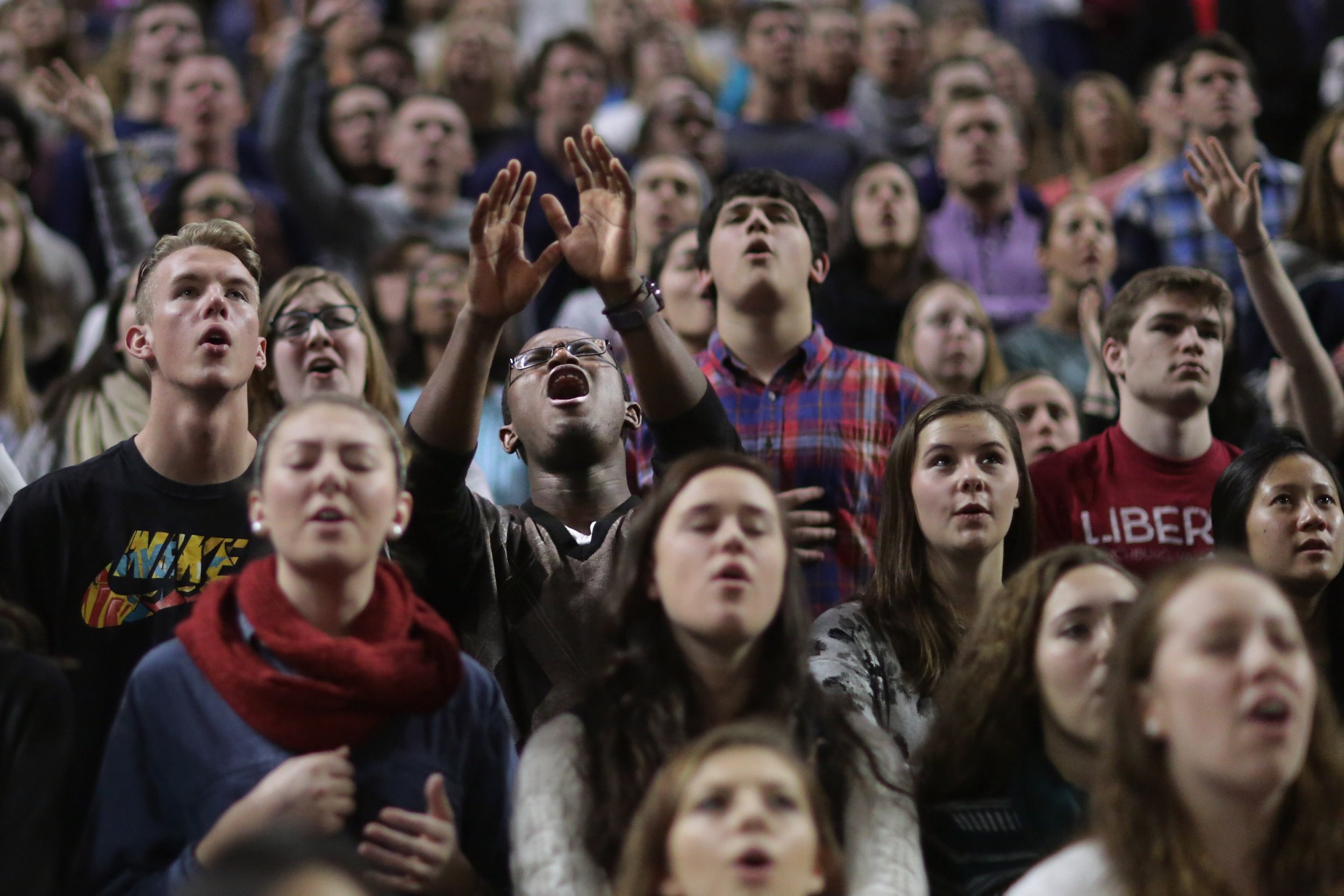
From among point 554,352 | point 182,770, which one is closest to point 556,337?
point 554,352

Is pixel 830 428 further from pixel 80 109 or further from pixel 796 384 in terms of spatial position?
pixel 80 109

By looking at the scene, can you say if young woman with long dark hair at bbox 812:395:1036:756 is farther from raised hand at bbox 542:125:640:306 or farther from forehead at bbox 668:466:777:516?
raised hand at bbox 542:125:640:306

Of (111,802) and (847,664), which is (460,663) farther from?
(847,664)

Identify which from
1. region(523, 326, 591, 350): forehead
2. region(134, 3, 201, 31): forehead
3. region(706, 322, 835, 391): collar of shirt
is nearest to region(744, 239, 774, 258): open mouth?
region(706, 322, 835, 391): collar of shirt

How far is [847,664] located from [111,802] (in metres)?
1.48

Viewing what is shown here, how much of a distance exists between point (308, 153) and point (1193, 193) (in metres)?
3.38

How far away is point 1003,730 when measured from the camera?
10.5 ft

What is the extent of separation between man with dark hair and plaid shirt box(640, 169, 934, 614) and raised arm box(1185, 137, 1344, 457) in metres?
0.90

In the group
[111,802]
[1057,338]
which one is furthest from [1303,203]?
[111,802]

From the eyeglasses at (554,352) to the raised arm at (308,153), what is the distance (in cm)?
274

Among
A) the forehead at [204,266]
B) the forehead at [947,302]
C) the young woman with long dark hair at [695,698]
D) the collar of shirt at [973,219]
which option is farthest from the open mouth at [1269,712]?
the collar of shirt at [973,219]

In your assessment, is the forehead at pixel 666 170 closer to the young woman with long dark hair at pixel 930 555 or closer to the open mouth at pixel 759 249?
the open mouth at pixel 759 249

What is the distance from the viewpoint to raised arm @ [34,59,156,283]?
18.3ft

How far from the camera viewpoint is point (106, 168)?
558cm
